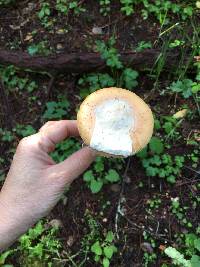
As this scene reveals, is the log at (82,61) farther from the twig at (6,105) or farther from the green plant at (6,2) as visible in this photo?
the green plant at (6,2)

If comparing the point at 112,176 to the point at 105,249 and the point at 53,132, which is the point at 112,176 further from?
the point at 53,132

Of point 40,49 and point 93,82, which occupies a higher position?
point 40,49

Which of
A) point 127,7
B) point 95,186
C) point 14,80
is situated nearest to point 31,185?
point 95,186

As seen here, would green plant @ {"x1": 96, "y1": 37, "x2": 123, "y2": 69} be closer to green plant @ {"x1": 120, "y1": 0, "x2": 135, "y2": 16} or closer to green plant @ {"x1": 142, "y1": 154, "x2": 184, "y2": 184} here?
green plant @ {"x1": 120, "y1": 0, "x2": 135, "y2": 16}

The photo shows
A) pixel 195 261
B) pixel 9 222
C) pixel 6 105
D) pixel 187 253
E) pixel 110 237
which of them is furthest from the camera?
pixel 6 105

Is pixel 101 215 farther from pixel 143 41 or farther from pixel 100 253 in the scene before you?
pixel 143 41
